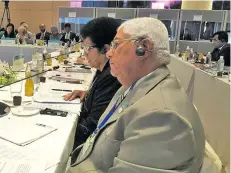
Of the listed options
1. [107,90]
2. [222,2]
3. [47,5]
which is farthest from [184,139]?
[47,5]

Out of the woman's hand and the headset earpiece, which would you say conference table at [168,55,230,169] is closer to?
the woman's hand

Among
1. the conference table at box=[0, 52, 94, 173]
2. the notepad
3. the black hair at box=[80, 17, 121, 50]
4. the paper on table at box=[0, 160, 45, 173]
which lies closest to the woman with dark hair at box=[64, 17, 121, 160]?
the black hair at box=[80, 17, 121, 50]

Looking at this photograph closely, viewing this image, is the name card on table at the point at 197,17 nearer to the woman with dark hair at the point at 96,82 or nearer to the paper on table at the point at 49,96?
the woman with dark hair at the point at 96,82

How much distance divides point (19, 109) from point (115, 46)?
0.85 m

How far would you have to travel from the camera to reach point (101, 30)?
1.86m

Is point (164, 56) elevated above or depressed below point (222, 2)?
below

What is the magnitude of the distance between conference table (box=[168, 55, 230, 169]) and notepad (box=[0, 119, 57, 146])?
1276mm

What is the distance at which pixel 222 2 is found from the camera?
734 cm

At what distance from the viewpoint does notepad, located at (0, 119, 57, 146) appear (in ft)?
3.84

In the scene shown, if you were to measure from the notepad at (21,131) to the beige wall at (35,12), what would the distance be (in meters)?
8.30

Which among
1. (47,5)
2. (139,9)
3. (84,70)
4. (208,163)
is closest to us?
(208,163)

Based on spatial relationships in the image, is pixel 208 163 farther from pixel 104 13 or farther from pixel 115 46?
pixel 104 13

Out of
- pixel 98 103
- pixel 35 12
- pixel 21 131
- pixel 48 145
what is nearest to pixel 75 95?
pixel 98 103

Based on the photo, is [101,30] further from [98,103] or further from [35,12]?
[35,12]
